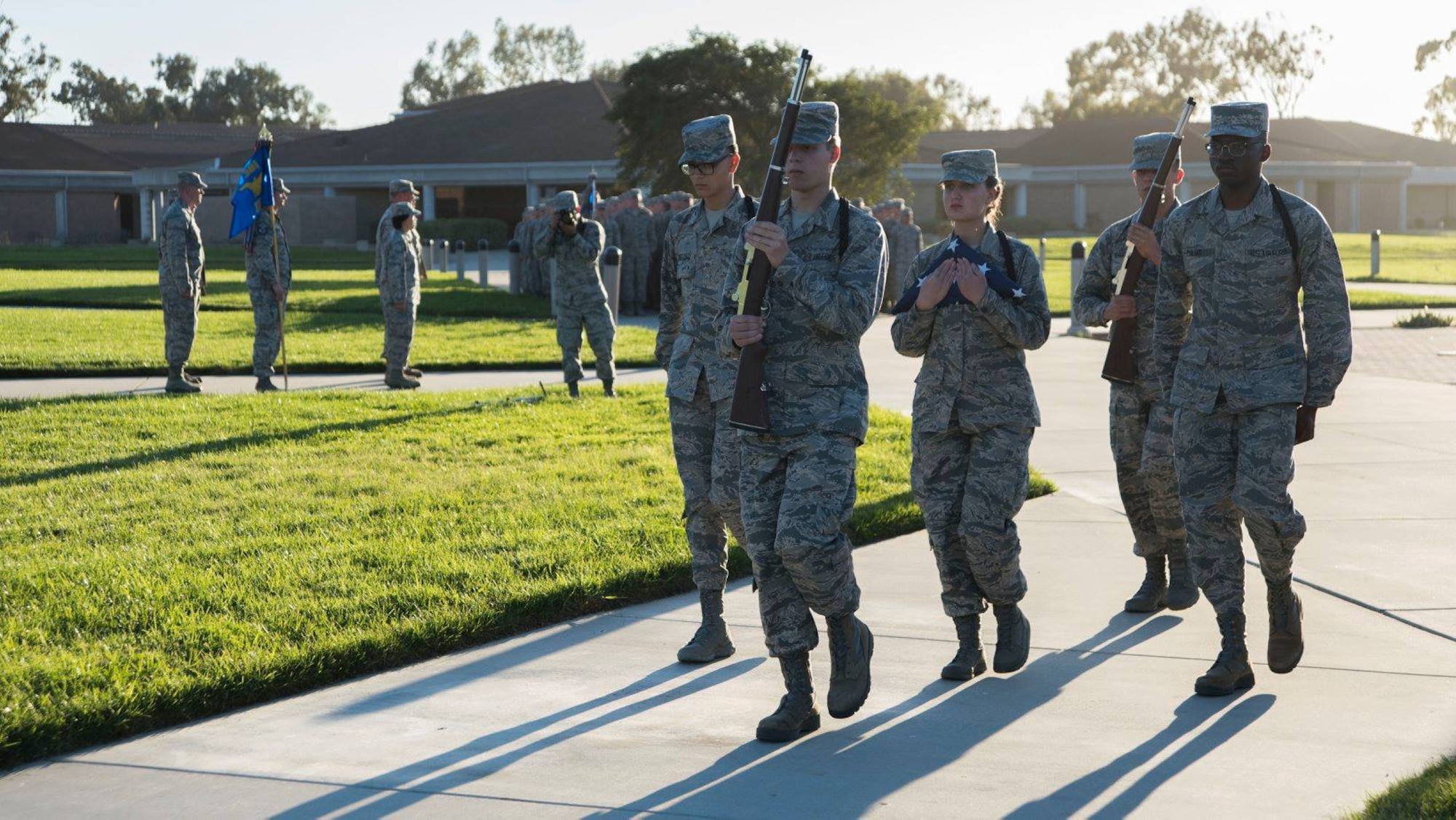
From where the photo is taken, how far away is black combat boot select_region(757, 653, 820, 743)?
201 inches

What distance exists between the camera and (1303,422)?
5676 millimetres

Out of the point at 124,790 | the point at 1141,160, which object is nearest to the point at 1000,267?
the point at 1141,160

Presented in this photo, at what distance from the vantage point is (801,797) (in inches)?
180

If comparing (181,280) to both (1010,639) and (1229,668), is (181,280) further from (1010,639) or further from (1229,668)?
(1229,668)

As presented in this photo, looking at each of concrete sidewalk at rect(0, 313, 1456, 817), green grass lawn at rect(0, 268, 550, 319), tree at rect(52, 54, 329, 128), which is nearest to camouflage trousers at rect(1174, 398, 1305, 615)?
concrete sidewalk at rect(0, 313, 1456, 817)

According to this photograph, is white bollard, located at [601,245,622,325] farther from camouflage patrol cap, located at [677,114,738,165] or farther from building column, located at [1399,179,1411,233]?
Result: building column, located at [1399,179,1411,233]

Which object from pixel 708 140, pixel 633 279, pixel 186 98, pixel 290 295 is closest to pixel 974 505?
pixel 708 140

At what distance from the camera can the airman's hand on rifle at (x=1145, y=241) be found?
635 centimetres

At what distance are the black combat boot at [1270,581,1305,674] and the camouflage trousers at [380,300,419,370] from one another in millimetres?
10817

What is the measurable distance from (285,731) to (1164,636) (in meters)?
3.48

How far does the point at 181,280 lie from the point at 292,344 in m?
5.00

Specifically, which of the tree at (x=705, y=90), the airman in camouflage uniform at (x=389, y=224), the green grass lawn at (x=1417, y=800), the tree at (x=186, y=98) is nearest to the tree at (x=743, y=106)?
the tree at (x=705, y=90)

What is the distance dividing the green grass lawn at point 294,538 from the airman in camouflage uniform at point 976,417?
1.91 metres

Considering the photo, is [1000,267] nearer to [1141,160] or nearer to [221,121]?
[1141,160]
